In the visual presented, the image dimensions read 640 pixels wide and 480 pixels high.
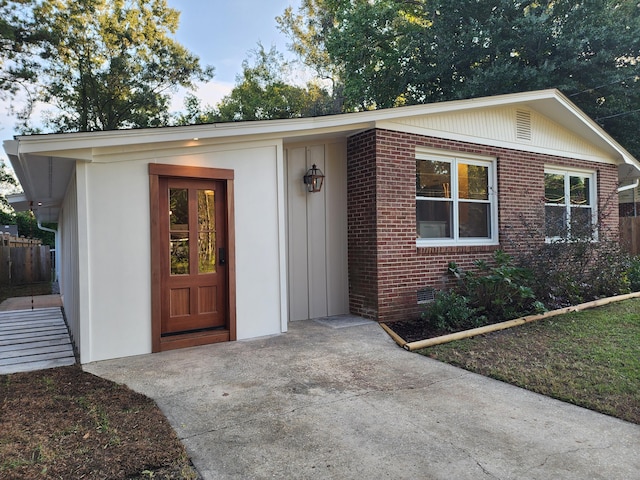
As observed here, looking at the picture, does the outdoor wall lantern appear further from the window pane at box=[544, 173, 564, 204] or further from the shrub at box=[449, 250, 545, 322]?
the window pane at box=[544, 173, 564, 204]

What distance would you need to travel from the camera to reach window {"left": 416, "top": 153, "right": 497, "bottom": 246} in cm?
688

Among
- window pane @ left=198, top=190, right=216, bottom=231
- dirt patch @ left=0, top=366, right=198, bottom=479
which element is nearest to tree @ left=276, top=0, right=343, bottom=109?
window pane @ left=198, top=190, right=216, bottom=231

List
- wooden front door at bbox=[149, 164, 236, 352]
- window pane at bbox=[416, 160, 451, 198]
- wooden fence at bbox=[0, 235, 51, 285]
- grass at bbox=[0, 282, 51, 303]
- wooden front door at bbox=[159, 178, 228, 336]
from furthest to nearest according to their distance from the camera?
1. wooden fence at bbox=[0, 235, 51, 285]
2. grass at bbox=[0, 282, 51, 303]
3. window pane at bbox=[416, 160, 451, 198]
4. wooden front door at bbox=[159, 178, 228, 336]
5. wooden front door at bbox=[149, 164, 236, 352]

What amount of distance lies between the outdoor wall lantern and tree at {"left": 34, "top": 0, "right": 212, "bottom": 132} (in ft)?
52.7

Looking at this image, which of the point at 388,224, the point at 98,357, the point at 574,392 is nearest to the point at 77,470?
the point at 98,357

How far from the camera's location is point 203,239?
17.6 feet

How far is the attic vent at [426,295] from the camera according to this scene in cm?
671

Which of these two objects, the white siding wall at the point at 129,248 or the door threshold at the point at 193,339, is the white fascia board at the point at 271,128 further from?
the door threshold at the point at 193,339

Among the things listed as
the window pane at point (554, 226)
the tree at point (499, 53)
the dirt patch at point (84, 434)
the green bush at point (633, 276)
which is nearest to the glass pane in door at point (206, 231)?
the dirt patch at point (84, 434)

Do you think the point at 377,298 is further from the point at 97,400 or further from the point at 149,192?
the point at 97,400

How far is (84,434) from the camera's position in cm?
294

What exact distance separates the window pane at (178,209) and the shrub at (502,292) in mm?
4230

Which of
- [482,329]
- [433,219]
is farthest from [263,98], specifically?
[482,329]

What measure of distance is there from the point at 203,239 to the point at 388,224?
Answer: 2.71 metres
